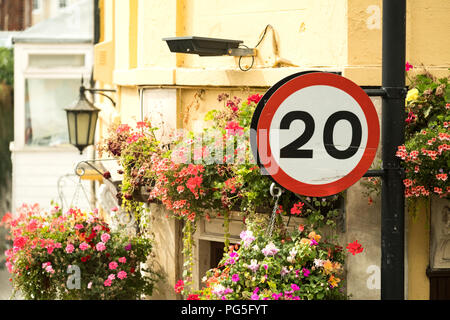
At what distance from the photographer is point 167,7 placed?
8.35 m

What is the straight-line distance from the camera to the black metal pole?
5.08m

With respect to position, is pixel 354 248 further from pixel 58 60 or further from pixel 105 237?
pixel 58 60

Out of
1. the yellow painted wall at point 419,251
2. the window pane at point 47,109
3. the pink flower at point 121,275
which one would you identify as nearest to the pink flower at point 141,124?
the pink flower at point 121,275

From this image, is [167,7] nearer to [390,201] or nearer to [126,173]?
[126,173]

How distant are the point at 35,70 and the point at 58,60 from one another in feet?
2.20

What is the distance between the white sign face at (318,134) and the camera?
526cm

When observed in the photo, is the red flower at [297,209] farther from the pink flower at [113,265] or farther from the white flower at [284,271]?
the pink flower at [113,265]

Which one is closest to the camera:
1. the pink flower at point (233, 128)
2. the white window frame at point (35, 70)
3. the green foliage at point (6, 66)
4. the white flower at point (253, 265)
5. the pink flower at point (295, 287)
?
the pink flower at point (295, 287)

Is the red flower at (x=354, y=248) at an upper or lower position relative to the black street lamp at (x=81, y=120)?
lower

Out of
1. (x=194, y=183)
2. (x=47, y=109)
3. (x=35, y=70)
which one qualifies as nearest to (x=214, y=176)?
(x=194, y=183)

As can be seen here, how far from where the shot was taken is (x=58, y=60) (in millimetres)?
17734

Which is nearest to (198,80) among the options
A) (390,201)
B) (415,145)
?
(415,145)

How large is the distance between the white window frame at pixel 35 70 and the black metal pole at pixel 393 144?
41.6ft

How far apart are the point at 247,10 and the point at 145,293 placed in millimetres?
2907
